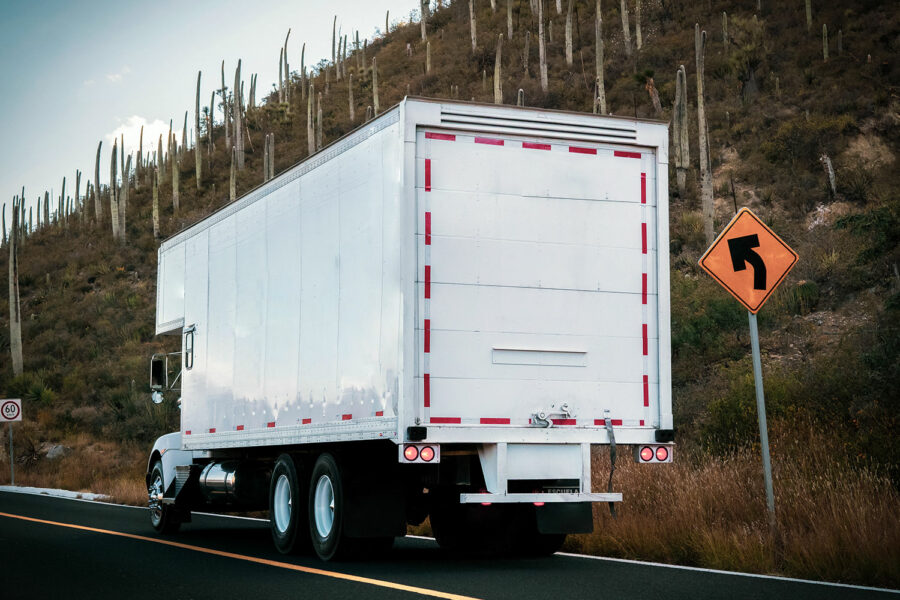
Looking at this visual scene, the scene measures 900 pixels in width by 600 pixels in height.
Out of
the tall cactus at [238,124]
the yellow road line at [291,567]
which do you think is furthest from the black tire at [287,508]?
the tall cactus at [238,124]

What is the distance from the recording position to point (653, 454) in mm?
10727

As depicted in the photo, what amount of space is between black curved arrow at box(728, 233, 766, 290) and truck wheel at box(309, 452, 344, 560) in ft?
14.7

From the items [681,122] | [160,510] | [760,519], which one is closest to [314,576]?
[760,519]

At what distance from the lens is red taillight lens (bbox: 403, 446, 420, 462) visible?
31.8 feet

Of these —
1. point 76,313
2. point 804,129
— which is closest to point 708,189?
point 804,129

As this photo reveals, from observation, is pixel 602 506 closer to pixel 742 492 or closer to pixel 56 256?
pixel 742 492

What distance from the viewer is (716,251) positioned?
36.4 feet

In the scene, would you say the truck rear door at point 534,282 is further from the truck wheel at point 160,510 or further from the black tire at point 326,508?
the truck wheel at point 160,510

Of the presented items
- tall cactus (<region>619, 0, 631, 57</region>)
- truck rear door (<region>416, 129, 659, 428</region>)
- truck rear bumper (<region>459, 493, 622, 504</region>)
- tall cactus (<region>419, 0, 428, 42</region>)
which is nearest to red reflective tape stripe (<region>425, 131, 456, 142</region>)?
truck rear door (<region>416, 129, 659, 428</region>)

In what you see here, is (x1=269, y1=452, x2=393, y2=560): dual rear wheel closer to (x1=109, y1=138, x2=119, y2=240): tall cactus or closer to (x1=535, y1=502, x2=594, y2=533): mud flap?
(x1=535, y1=502, x2=594, y2=533): mud flap

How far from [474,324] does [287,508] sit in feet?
11.1

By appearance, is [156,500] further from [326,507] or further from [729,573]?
[729,573]

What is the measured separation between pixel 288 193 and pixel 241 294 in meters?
1.75

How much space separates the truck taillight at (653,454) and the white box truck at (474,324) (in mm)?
16
